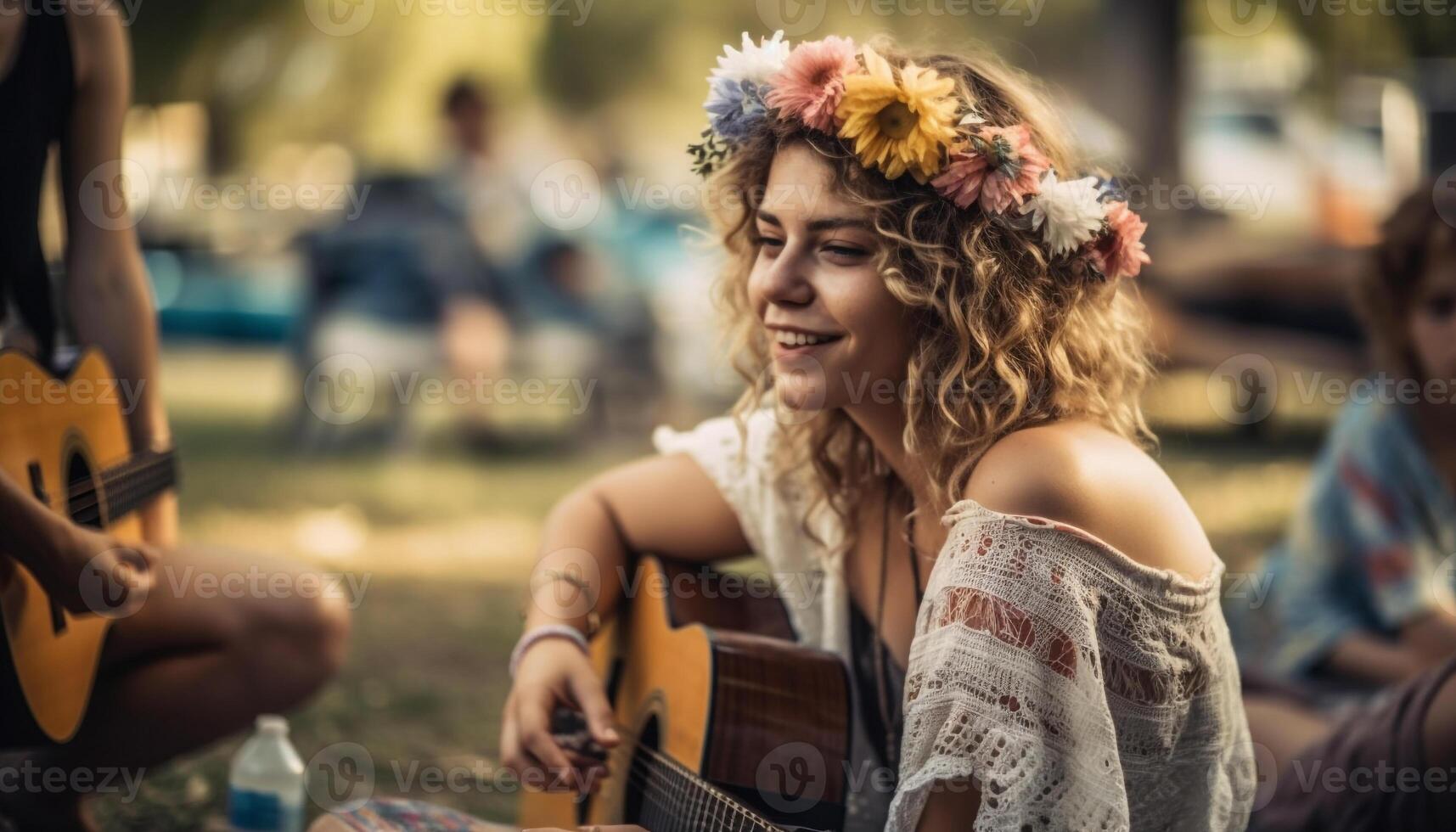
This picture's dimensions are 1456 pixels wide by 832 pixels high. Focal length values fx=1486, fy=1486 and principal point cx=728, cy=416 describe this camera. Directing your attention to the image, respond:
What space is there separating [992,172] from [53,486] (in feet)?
5.47

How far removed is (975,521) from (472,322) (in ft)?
23.9

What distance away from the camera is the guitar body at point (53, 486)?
7.82ft

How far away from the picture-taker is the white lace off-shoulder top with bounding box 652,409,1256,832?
6.45 feet

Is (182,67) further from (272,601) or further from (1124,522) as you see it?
(1124,522)

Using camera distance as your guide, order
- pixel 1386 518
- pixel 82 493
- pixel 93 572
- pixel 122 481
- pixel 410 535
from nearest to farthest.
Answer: pixel 93 572, pixel 82 493, pixel 122 481, pixel 1386 518, pixel 410 535

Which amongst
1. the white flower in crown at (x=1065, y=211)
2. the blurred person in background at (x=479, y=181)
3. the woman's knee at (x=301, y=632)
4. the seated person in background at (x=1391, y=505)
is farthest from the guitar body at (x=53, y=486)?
the blurred person in background at (x=479, y=181)

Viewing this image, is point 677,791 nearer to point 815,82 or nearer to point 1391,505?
point 815,82

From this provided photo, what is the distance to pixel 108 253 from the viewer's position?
3.00 metres

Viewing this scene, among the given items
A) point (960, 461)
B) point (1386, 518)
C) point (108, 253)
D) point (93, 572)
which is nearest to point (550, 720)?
point (93, 572)

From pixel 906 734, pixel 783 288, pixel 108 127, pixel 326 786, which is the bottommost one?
pixel 326 786

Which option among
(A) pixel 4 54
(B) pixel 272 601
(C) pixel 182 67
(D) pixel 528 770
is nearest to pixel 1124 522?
(D) pixel 528 770

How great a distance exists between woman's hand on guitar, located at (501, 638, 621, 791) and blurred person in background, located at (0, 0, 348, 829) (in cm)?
59

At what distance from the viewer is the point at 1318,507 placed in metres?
3.69

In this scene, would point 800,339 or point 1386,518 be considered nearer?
point 800,339
